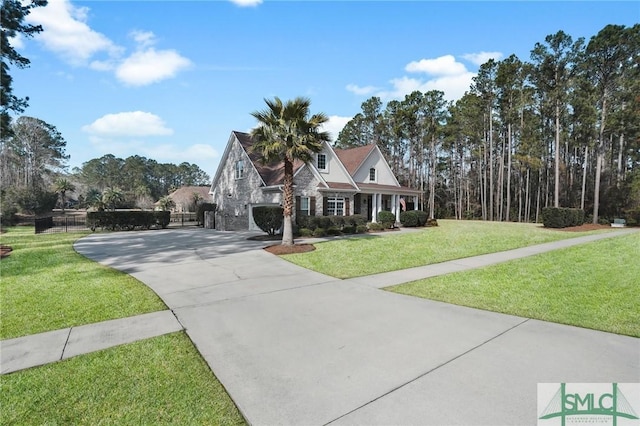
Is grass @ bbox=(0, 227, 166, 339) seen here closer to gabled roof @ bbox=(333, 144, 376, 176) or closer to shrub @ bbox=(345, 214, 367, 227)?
shrub @ bbox=(345, 214, 367, 227)

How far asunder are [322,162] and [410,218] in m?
8.55

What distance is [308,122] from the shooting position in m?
14.0

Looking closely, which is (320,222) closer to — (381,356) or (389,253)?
(389,253)

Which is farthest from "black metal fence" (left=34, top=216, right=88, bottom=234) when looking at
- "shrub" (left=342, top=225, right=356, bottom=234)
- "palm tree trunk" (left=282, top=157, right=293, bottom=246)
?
"shrub" (left=342, top=225, right=356, bottom=234)

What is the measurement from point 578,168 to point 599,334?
44337mm

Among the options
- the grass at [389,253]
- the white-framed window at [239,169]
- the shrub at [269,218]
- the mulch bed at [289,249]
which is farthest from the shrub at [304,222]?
the white-framed window at [239,169]

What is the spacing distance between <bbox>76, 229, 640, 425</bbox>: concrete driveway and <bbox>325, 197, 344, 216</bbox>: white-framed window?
15.5 meters

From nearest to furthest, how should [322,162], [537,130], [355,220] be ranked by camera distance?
[355,220]
[322,162]
[537,130]

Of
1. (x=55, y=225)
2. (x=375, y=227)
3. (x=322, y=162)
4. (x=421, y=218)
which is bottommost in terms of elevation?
(x=55, y=225)

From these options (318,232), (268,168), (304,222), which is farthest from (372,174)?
(318,232)

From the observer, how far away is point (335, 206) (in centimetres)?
2261

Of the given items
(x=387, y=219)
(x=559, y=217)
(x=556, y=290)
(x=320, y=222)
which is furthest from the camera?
(x=387, y=219)

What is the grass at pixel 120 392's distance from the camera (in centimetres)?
273

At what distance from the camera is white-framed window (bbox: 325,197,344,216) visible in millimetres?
22308
